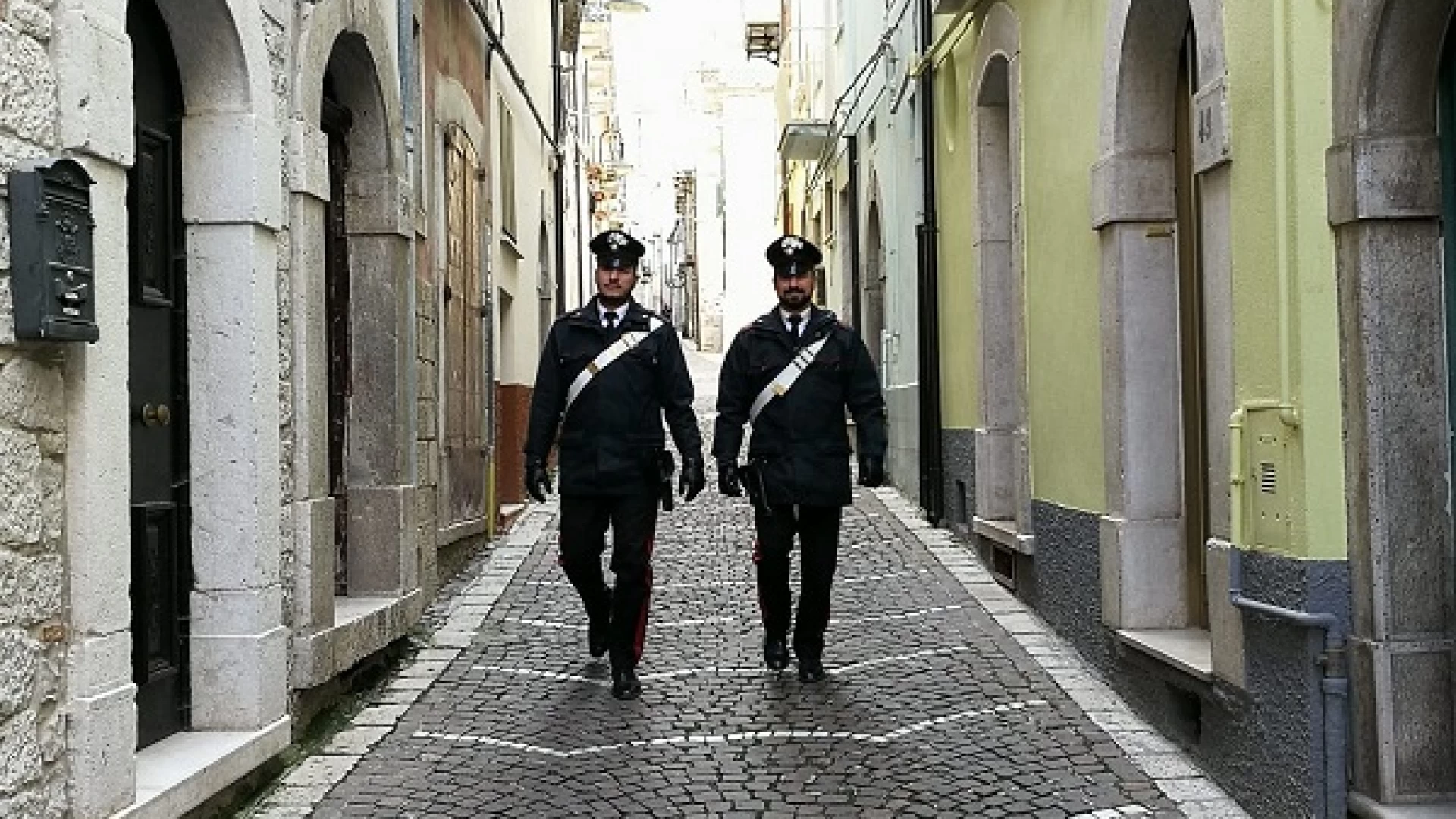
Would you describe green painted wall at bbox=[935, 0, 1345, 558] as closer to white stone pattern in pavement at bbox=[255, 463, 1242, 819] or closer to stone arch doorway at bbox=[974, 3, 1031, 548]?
stone arch doorway at bbox=[974, 3, 1031, 548]

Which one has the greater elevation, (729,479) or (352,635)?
(729,479)

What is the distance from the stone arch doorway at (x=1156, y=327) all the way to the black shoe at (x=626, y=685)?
206 cm

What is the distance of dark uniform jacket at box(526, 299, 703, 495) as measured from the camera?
7.42 meters

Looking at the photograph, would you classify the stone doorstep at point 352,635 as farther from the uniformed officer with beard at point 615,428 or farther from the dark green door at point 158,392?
the uniformed officer with beard at point 615,428

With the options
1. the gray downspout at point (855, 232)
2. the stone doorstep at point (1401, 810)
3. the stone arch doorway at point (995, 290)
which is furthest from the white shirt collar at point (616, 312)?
the gray downspout at point (855, 232)

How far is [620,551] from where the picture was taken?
24.4 ft

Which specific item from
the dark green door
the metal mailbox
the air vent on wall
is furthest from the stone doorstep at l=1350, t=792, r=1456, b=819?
the dark green door

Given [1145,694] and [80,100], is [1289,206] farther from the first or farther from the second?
[80,100]

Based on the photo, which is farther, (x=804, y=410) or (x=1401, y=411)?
(x=804, y=410)

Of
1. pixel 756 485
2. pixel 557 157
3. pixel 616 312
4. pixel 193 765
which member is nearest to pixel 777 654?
pixel 756 485

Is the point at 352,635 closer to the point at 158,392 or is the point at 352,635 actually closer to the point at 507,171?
the point at 158,392

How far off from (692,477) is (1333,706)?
10.9 feet

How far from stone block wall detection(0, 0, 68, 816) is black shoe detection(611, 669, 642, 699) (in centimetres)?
317

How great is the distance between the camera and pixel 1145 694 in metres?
6.65
